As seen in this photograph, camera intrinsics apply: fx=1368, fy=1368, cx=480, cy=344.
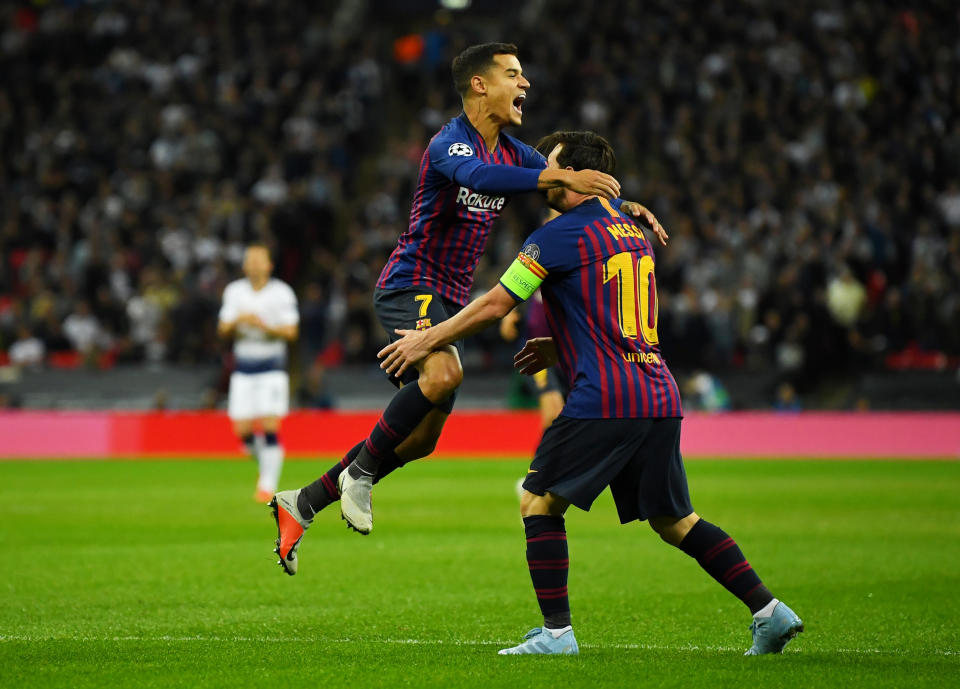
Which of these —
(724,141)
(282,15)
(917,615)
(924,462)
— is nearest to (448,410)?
(917,615)

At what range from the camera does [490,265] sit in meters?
23.2

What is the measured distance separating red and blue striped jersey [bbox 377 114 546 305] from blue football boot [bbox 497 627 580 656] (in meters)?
1.94

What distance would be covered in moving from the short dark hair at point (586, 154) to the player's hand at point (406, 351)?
1038 mm

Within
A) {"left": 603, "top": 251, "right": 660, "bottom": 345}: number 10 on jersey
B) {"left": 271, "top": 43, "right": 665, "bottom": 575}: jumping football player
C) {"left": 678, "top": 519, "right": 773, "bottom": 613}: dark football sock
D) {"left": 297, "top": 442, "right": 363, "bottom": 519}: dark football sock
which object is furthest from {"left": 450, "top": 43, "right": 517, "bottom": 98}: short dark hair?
{"left": 678, "top": 519, "right": 773, "bottom": 613}: dark football sock

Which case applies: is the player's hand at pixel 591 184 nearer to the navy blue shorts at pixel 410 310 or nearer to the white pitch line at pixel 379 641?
the navy blue shorts at pixel 410 310

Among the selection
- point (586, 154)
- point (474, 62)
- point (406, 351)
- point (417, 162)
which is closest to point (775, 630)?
point (406, 351)

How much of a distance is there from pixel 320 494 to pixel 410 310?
3.49 feet

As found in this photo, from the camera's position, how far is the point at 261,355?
14.4 meters

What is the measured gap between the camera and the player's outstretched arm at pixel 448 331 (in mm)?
6051

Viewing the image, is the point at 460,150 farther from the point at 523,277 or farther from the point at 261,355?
the point at 261,355

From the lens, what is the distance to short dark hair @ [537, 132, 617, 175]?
6.21 metres

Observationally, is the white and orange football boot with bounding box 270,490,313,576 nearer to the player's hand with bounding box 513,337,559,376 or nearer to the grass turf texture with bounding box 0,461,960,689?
the grass turf texture with bounding box 0,461,960,689

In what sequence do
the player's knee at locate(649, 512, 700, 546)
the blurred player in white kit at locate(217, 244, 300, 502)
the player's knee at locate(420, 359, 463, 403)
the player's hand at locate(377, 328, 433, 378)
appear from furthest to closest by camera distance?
the blurred player in white kit at locate(217, 244, 300, 502)
the player's knee at locate(420, 359, 463, 403)
the player's hand at locate(377, 328, 433, 378)
the player's knee at locate(649, 512, 700, 546)

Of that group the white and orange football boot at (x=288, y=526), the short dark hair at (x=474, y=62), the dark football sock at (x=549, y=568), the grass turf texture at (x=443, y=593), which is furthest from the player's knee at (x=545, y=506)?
the short dark hair at (x=474, y=62)
